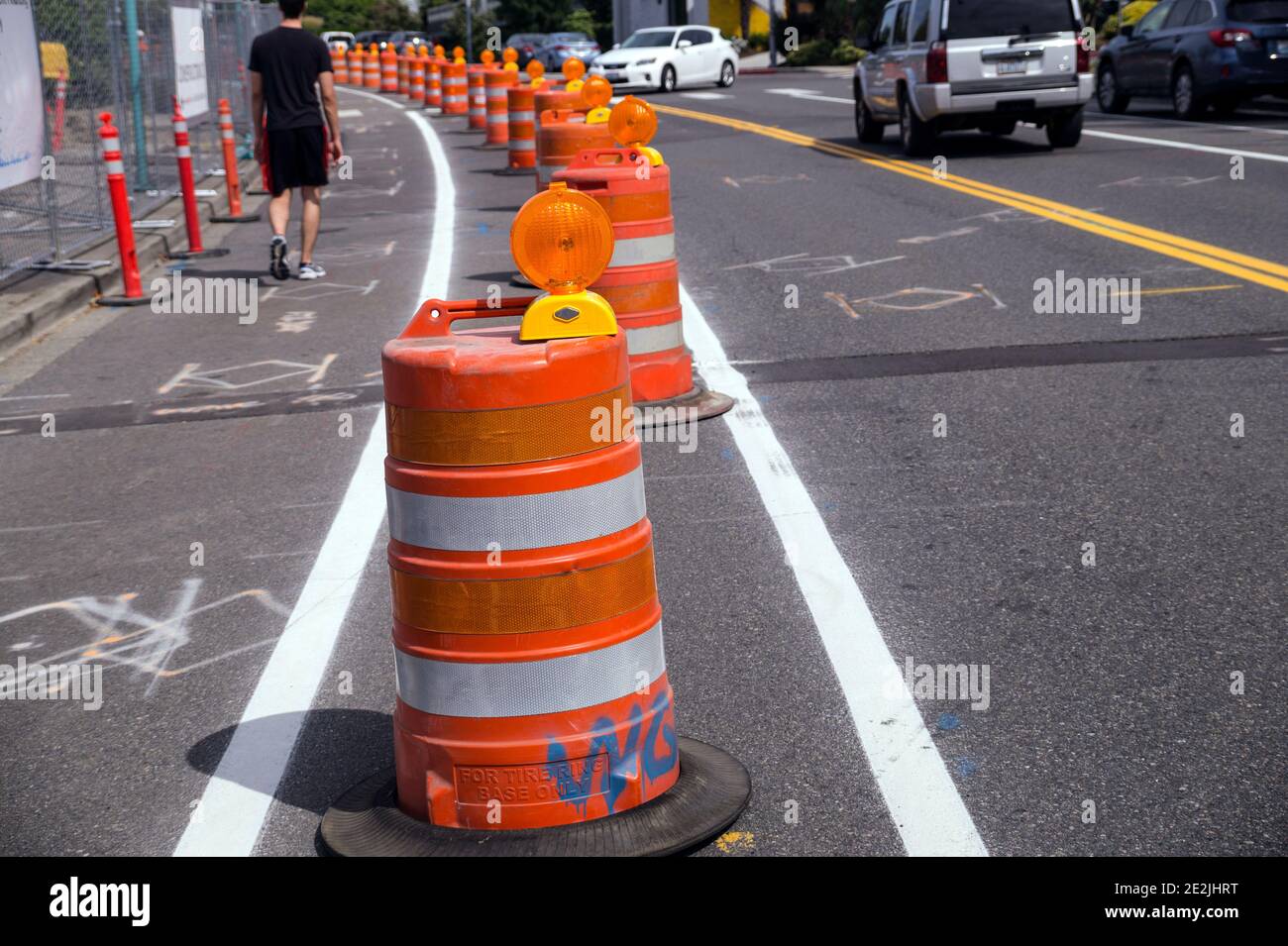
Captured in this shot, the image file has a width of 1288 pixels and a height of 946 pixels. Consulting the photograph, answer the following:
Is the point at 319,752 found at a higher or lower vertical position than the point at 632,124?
lower

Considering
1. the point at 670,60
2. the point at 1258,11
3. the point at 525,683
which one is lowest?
the point at 525,683

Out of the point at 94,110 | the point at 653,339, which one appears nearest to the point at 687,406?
the point at 653,339

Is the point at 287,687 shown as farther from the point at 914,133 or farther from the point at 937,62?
the point at 914,133

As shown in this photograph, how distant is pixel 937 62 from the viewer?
19.1 m

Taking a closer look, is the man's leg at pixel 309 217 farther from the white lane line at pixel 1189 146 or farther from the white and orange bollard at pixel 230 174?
the white lane line at pixel 1189 146

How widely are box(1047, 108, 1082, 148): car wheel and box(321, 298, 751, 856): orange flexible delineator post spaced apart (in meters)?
17.3

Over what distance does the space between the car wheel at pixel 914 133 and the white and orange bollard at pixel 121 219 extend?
10846 mm

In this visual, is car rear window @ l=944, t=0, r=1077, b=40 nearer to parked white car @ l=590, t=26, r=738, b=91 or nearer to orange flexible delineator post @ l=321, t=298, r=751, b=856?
orange flexible delineator post @ l=321, t=298, r=751, b=856

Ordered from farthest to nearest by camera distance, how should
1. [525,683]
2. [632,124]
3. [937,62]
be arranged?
[937,62] → [632,124] → [525,683]

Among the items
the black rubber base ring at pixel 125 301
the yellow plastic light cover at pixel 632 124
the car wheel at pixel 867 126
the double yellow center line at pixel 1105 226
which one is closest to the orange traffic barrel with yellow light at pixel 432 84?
the car wheel at pixel 867 126

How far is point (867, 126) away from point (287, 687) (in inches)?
748

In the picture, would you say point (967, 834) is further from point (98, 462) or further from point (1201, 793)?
point (98, 462)

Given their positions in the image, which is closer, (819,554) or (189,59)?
(819,554)

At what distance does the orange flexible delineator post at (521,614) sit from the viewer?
3.61m
